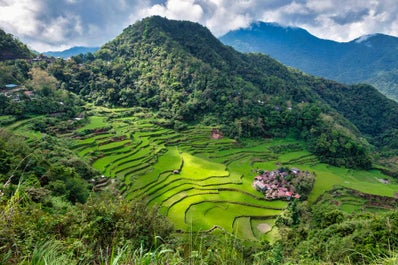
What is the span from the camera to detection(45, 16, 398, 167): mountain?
26922 millimetres

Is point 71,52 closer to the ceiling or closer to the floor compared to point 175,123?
closer to the ceiling

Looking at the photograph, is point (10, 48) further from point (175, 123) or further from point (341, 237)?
point (341, 237)

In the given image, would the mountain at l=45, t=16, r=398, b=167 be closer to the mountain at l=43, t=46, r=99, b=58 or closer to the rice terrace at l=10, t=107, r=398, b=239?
the rice terrace at l=10, t=107, r=398, b=239

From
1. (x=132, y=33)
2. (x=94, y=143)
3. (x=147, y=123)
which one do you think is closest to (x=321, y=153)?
(x=147, y=123)

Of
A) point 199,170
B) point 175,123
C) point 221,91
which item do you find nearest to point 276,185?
point 199,170

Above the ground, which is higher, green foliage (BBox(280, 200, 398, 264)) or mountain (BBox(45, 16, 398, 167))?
mountain (BBox(45, 16, 398, 167))

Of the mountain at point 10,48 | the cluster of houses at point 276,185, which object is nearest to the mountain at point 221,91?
the mountain at point 10,48

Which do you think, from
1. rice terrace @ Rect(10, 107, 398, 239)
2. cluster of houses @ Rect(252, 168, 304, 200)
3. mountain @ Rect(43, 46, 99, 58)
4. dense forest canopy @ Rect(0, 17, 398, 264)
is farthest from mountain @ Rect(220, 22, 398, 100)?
mountain @ Rect(43, 46, 99, 58)

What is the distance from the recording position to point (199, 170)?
1770cm

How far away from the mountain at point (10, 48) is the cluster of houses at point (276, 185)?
36.5 metres

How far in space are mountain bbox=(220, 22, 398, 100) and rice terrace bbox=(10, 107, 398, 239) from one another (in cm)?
6257

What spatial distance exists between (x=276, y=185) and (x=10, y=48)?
39.6 meters

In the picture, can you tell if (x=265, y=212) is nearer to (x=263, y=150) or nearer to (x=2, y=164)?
(x=263, y=150)

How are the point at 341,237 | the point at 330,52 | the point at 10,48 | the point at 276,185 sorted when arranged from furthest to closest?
the point at 330,52 < the point at 10,48 < the point at 276,185 < the point at 341,237
